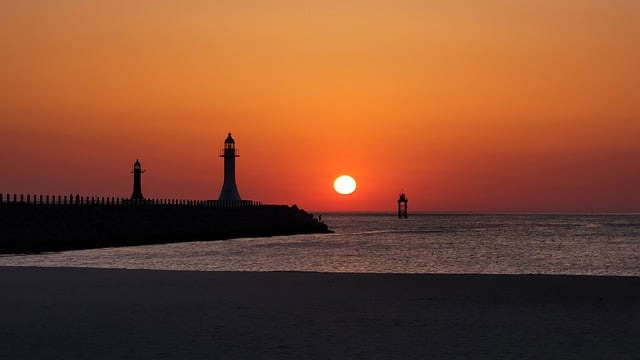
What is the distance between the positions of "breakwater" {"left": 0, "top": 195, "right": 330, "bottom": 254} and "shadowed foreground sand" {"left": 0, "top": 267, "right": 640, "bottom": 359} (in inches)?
1761

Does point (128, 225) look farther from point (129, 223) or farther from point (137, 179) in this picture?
point (137, 179)

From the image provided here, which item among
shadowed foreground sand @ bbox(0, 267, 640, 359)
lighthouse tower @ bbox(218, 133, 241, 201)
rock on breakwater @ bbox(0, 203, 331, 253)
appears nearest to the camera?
shadowed foreground sand @ bbox(0, 267, 640, 359)

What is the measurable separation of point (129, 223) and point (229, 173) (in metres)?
32.0

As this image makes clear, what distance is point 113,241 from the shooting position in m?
82.4

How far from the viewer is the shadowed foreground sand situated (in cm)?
1258

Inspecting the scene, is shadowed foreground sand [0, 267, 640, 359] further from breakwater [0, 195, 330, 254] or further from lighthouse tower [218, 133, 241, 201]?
lighthouse tower [218, 133, 241, 201]

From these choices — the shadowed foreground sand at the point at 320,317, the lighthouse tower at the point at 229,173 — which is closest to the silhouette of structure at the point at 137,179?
the lighthouse tower at the point at 229,173

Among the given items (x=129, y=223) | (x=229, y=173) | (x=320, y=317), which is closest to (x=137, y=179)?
(x=229, y=173)


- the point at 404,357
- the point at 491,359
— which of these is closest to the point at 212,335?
the point at 404,357

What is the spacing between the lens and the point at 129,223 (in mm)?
91938

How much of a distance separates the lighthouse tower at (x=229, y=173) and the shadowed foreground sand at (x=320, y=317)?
95565 mm

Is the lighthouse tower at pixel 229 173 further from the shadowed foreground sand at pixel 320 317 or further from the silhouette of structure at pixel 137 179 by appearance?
the shadowed foreground sand at pixel 320 317

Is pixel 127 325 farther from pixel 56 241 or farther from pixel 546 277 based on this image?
pixel 56 241

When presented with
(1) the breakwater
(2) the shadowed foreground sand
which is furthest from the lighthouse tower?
(2) the shadowed foreground sand
